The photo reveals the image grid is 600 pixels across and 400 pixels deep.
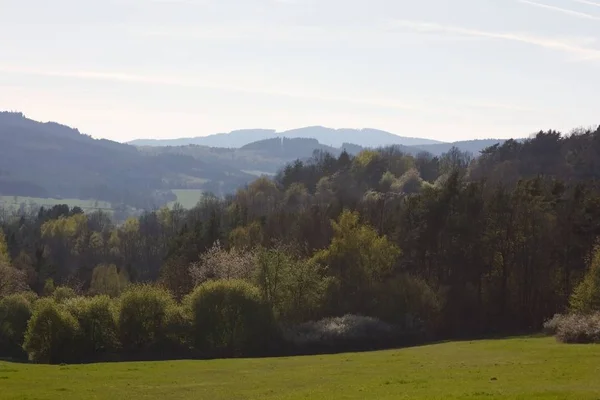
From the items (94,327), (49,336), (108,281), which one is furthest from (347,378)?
(108,281)

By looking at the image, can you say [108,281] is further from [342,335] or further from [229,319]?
[342,335]

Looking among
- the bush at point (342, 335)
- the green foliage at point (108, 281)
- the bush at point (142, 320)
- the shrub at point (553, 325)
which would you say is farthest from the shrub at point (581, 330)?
the green foliage at point (108, 281)

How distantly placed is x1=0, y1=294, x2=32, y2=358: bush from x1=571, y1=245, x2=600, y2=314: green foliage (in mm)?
47555

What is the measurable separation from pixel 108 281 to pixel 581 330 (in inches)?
2928

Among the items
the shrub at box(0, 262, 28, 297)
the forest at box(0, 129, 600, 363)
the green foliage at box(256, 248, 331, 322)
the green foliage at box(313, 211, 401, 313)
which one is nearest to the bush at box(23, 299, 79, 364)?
the forest at box(0, 129, 600, 363)

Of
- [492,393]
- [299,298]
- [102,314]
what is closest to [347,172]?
[299,298]

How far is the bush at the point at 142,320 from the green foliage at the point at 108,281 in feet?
132

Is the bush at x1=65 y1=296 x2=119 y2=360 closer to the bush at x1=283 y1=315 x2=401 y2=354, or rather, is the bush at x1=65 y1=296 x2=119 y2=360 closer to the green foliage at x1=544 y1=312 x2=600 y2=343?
the bush at x1=283 y1=315 x2=401 y2=354

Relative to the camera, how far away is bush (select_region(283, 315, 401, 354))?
193 ft

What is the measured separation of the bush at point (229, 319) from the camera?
55406 millimetres

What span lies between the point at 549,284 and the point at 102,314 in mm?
42477

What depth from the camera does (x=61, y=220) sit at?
163500mm

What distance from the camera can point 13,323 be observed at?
62906 millimetres

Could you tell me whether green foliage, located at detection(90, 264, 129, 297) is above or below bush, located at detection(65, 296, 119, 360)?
below
